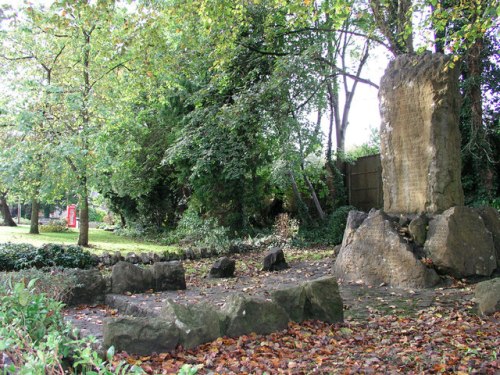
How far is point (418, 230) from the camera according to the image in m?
8.27

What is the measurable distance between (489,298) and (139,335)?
4385 mm

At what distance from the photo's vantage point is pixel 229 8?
860 centimetres

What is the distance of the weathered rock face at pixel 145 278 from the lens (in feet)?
25.9

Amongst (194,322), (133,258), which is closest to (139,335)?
(194,322)

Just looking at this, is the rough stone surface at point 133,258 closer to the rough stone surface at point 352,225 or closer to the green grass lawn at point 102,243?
the green grass lawn at point 102,243

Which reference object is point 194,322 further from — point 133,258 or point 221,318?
point 133,258

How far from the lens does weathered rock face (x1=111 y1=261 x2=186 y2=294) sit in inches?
311

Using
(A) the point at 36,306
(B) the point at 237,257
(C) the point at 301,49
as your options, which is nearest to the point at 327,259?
(B) the point at 237,257

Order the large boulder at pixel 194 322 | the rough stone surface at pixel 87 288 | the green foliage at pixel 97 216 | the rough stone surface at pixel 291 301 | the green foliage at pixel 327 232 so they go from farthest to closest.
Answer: the green foliage at pixel 97 216 → the green foliage at pixel 327 232 → the rough stone surface at pixel 87 288 → the rough stone surface at pixel 291 301 → the large boulder at pixel 194 322

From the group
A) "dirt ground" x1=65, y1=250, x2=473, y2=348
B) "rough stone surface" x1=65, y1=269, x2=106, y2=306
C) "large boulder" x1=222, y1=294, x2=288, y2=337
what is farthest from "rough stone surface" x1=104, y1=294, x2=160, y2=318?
"large boulder" x1=222, y1=294, x2=288, y2=337

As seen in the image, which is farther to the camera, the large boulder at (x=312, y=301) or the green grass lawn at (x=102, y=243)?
the green grass lawn at (x=102, y=243)

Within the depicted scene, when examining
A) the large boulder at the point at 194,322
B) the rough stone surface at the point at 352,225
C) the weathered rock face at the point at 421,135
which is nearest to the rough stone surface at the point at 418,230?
the weathered rock face at the point at 421,135

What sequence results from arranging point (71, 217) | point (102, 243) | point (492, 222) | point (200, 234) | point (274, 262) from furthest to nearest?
point (71, 217)
point (102, 243)
point (200, 234)
point (274, 262)
point (492, 222)

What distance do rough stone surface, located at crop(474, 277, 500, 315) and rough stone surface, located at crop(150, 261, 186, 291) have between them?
494cm
